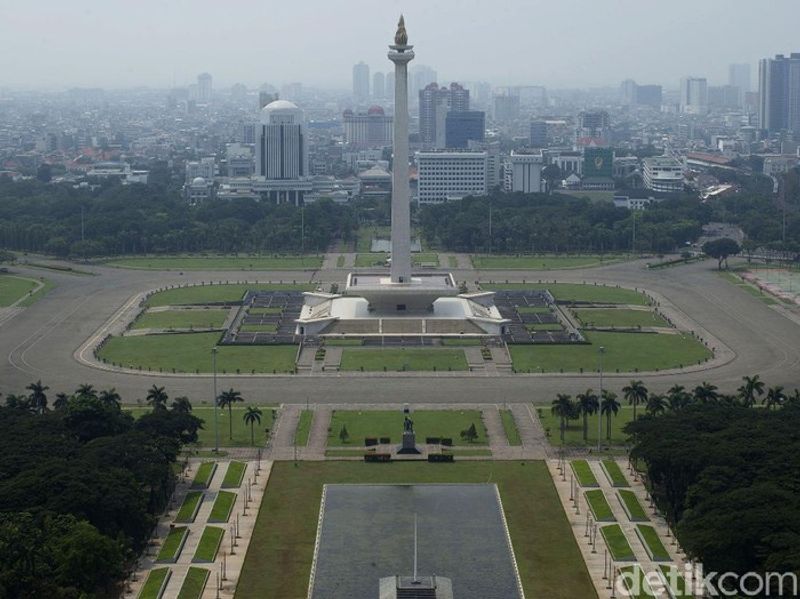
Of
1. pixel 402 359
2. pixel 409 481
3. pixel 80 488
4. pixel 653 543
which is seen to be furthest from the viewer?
→ pixel 402 359

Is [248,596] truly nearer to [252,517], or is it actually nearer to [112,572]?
[112,572]

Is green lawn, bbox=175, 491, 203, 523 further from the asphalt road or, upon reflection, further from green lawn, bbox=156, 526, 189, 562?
the asphalt road

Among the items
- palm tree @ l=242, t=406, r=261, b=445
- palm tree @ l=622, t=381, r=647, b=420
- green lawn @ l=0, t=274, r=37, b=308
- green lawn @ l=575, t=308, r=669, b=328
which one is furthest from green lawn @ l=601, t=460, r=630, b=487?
green lawn @ l=0, t=274, r=37, b=308

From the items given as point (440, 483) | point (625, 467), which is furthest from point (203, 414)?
point (625, 467)

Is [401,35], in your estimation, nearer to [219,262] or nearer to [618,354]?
[618,354]

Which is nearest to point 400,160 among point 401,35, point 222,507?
point 401,35
